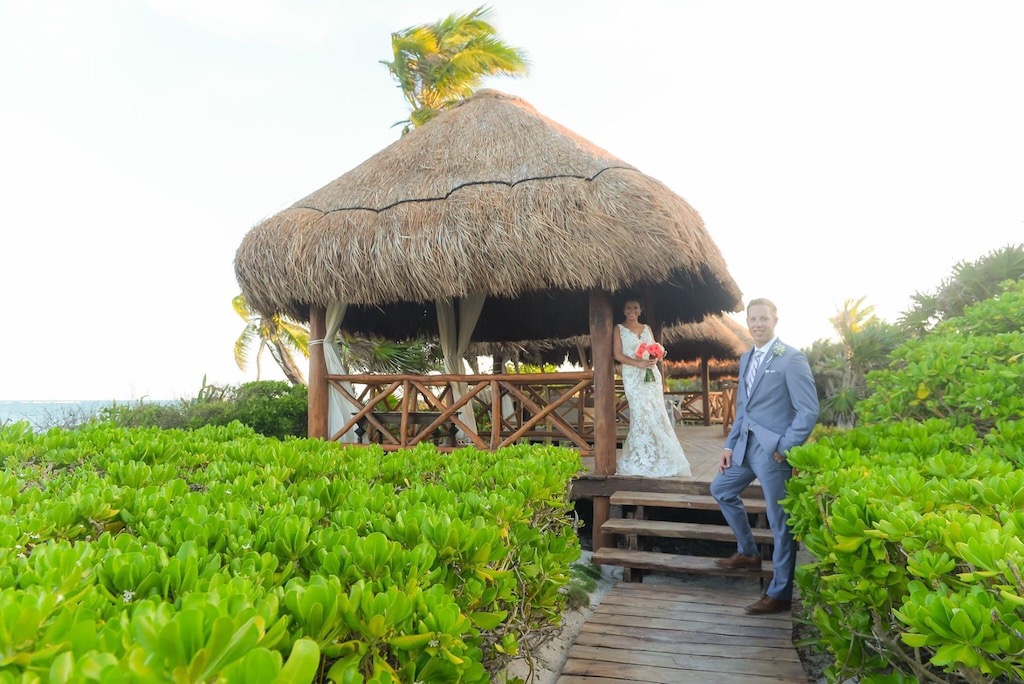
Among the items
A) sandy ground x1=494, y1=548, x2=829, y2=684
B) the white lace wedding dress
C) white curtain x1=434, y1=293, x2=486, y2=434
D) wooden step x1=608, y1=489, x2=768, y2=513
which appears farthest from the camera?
white curtain x1=434, y1=293, x2=486, y2=434

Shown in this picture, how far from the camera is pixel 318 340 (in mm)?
6016

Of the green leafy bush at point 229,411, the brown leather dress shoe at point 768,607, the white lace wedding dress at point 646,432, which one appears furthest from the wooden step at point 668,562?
the green leafy bush at point 229,411

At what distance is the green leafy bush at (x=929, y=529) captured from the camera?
48.4 inches

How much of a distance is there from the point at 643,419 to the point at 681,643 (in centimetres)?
217

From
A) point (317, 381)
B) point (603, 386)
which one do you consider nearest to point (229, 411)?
point (317, 381)

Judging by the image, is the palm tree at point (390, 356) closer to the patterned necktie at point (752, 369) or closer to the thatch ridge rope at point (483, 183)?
the thatch ridge rope at point (483, 183)

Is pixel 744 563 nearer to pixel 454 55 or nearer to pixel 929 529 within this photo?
pixel 929 529

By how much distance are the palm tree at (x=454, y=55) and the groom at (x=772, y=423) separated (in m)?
11.4

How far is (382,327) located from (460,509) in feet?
23.5

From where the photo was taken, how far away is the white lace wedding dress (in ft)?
15.9

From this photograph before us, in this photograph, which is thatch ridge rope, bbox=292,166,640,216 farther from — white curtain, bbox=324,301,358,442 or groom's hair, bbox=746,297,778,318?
groom's hair, bbox=746,297,778,318

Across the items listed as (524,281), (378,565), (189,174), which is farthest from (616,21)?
(189,174)

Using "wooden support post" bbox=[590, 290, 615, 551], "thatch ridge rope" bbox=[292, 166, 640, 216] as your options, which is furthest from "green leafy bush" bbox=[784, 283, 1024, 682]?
"thatch ridge rope" bbox=[292, 166, 640, 216]

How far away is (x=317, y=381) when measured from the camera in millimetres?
5930
